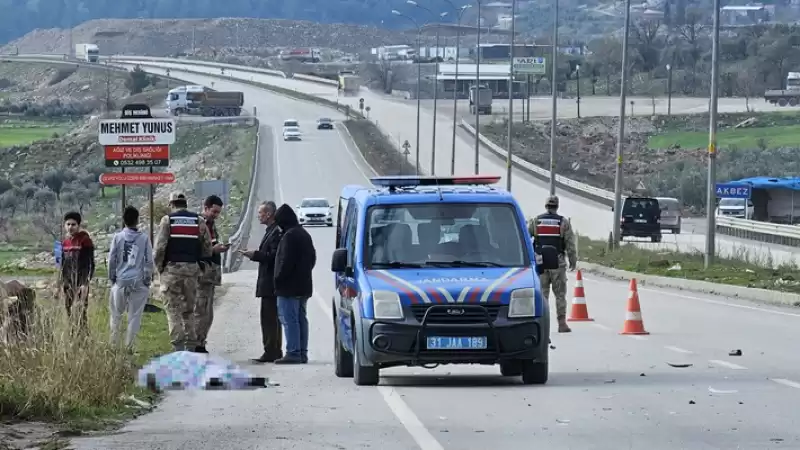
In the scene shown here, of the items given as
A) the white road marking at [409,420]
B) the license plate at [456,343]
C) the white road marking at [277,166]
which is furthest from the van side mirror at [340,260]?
the white road marking at [277,166]

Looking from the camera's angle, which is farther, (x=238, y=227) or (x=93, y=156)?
(x=93, y=156)

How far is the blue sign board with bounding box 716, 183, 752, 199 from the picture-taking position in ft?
220

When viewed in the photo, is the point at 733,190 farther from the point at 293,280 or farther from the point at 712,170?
the point at 293,280

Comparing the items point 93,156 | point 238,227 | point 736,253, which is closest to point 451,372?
point 736,253

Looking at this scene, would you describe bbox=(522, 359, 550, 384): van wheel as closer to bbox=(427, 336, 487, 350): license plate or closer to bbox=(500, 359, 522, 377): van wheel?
bbox=(500, 359, 522, 377): van wheel

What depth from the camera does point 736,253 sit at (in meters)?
43.6

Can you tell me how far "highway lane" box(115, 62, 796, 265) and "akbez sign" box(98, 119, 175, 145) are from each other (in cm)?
1645

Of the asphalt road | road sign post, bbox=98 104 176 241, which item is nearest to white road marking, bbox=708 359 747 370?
the asphalt road

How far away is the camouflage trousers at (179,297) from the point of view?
1883cm

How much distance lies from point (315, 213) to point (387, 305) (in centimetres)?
5592

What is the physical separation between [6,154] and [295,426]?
118888 mm

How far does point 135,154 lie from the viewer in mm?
31125

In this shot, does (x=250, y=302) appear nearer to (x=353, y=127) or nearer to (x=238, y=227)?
(x=238, y=227)

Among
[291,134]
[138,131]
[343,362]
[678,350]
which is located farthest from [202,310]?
[291,134]
